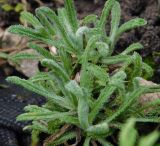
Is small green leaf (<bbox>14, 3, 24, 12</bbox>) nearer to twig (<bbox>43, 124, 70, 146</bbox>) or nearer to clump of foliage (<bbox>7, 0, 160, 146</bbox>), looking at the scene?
clump of foliage (<bbox>7, 0, 160, 146</bbox>)

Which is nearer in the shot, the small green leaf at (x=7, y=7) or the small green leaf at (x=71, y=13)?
the small green leaf at (x=71, y=13)

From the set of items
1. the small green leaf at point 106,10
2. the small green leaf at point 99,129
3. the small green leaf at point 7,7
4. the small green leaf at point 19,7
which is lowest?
the small green leaf at point 99,129

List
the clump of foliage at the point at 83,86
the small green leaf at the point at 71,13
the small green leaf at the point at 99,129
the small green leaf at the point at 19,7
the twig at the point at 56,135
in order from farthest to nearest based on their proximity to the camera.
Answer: the small green leaf at the point at 19,7 < the small green leaf at the point at 71,13 < the twig at the point at 56,135 < the clump of foliage at the point at 83,86 < the small green leaf at the point at 99,129

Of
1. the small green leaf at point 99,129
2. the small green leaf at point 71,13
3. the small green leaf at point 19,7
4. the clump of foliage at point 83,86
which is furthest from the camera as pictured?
the small green leaf at point 19,7

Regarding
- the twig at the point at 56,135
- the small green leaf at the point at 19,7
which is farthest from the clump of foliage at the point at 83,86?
the small green leaf at the point at 19,7

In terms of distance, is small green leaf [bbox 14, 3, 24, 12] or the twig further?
small green leaf [bbox 14, 3, 24, 12]

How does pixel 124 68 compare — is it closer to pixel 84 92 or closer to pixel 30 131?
pixel 84 92

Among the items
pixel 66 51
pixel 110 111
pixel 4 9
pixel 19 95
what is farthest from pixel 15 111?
pixel 4 9

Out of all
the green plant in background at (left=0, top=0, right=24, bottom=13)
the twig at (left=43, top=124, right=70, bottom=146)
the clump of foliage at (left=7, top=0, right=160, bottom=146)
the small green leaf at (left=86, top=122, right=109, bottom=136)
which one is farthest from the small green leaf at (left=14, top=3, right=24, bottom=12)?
the small green leaf at (left=86, top=122, right=109, bottom=136)

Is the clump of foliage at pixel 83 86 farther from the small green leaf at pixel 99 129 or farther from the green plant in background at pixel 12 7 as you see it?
the green plant in background at pixel 12 7
